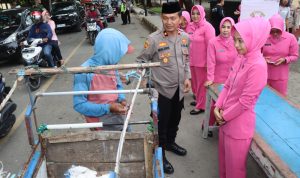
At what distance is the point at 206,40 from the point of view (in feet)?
16.7

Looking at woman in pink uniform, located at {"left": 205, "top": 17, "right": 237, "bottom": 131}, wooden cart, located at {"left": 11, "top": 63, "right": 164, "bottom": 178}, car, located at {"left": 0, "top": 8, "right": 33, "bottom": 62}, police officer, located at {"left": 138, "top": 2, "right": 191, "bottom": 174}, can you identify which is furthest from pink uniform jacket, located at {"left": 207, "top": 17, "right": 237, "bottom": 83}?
car, located at {"left": 0, "top": 8, "right": 33, "bottom": 62}

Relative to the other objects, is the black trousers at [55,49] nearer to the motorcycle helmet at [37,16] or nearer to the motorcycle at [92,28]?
the motorcycle helmet at [37,16]

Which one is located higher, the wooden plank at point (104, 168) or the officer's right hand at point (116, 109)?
the officer's right hand at point (116, 109)

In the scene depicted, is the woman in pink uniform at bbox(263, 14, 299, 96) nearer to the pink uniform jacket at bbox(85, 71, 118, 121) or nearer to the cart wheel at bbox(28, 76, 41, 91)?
the pink uniform jacket at bbox(85, 71, 118, 121)

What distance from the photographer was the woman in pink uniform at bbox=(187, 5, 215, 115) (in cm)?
505

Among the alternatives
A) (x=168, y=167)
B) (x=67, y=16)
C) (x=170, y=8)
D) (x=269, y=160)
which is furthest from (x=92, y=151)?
(x=67, y=16)

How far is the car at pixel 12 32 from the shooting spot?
29.9 feet

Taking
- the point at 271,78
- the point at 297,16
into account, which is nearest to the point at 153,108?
the point at 271,78

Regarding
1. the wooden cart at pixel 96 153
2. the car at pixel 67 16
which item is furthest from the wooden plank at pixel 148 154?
the car at pixel 67 16

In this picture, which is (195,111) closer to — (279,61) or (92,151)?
(279,61)

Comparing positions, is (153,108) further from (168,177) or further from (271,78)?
(271,78)

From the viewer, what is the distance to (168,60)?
3527 mm

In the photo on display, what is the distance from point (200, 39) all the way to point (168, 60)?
1.78 m

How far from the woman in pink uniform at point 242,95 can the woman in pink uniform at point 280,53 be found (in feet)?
5.62
